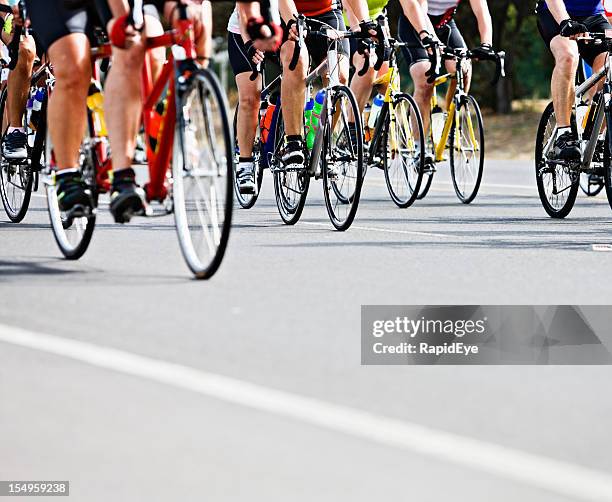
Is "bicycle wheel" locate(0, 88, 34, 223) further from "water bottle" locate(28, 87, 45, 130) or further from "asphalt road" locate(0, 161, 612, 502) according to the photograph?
"asphalt road" locate(0, 161, 612, 502)

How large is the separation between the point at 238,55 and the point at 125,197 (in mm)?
3643

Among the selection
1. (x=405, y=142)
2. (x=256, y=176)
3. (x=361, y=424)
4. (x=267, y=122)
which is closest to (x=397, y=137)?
(x=405, y=142)

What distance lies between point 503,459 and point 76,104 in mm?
4286

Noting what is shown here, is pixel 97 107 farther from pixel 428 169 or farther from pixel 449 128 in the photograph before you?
pixel 449 128

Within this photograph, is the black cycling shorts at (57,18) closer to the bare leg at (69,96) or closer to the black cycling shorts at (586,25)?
the bare leg at (69,96)

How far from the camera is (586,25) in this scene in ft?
37.8

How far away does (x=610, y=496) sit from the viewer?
4.43 m

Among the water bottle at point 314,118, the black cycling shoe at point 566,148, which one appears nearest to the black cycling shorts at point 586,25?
the black cycling shoe at point 566,148

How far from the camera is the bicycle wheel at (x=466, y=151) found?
13508 millimetres

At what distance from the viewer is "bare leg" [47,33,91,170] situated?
27.4ft

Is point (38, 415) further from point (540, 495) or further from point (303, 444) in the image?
point (540, 495)

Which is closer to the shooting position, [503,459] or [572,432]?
[503,459]

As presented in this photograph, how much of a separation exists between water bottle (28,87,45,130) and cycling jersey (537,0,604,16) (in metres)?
3.53

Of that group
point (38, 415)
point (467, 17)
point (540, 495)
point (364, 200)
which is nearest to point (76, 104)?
point (38, 415)
